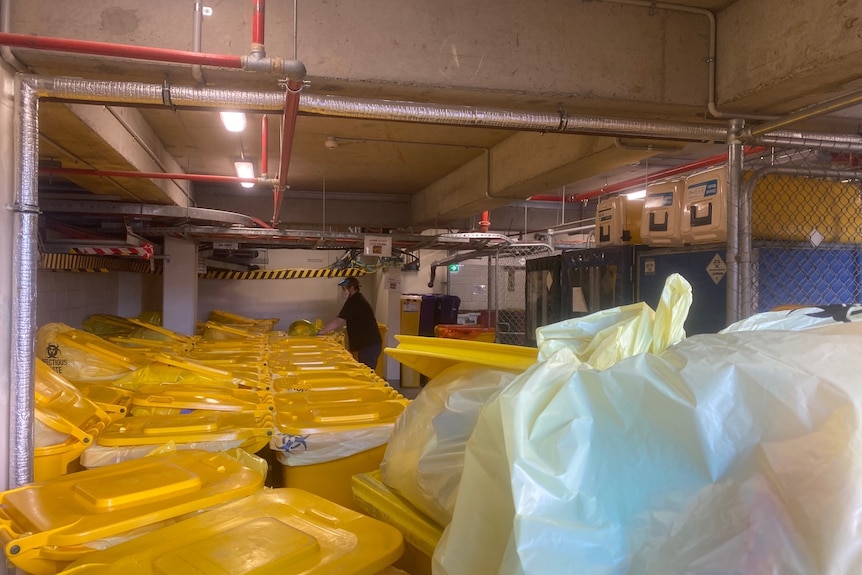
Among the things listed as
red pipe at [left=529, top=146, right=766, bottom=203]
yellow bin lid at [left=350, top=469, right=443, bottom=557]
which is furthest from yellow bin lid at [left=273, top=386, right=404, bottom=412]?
red pipe at [left=529, top=146, right=766, bottom=203]

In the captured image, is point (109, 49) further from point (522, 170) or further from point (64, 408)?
point (522, 170)

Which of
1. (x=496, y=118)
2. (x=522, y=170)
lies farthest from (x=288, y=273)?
(x=496, y=118)

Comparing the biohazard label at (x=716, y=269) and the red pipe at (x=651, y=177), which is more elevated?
the red pipe at (x=651, y=177)

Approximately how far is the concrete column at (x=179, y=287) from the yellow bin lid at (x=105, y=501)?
528 cm

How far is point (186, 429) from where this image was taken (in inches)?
98.2

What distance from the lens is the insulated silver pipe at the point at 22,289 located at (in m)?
2.00

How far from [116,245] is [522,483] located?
5056 millimetres

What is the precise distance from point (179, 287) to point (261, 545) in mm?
6224

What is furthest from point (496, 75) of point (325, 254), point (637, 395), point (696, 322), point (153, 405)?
point (325, 254)

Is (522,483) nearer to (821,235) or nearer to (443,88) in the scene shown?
(443,88)

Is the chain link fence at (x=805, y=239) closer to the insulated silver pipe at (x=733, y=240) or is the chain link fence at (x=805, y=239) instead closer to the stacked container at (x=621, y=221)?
the insulated silver pipe at (x=733, y=240)

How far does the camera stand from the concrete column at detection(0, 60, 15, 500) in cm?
196

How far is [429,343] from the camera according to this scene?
1.66m

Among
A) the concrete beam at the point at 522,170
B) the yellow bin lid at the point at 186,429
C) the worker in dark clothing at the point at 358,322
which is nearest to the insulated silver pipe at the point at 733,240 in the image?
the concrete beam at the point at 522,170
